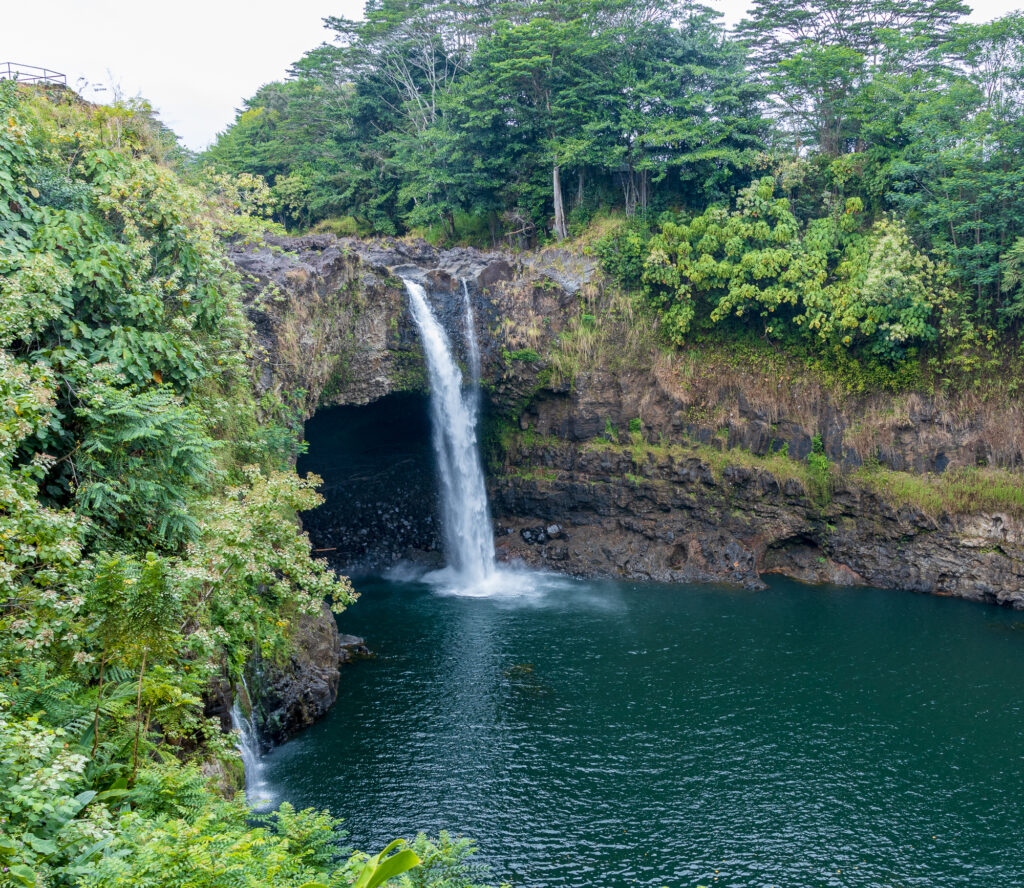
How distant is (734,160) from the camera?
2716cm

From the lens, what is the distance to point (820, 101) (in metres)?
28.6

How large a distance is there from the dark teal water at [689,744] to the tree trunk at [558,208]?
15937 mm

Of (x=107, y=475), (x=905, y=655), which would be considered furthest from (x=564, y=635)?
(x=107, y=475)

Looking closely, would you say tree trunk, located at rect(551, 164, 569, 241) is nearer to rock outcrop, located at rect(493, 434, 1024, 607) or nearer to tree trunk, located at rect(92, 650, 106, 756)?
rock outcrop, located at rect(493, 434, 1024, 607)

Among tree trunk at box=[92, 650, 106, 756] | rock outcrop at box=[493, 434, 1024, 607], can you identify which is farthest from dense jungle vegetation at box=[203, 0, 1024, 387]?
tree trunk at box=[92, 650, 106, 756]

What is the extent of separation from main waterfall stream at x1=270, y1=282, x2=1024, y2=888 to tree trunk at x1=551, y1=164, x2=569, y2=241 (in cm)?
1515

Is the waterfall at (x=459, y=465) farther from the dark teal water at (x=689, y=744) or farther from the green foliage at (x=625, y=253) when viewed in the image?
the green foliage at (x=625, y=253)

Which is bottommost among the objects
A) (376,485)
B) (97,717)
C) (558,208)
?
(376,485)

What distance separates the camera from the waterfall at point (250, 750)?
42.8 feet

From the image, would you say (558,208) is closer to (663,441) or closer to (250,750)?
(663,441)

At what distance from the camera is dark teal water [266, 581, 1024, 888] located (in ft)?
39.9

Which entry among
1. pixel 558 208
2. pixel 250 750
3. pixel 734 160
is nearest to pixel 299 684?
pixel 250 750

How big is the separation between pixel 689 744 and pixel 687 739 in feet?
0.67

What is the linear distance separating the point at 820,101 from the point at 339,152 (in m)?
21.5
